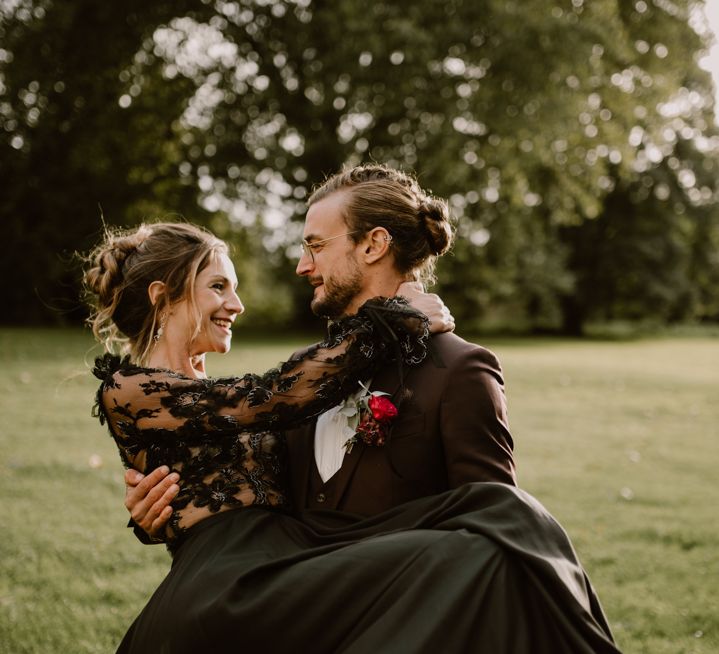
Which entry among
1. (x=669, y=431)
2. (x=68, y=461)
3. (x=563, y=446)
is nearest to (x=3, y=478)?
(x=68, y=461)

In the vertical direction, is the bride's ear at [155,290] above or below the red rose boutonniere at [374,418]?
above

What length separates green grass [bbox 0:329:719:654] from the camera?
499 cm

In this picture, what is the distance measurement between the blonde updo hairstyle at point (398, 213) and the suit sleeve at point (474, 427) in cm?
80

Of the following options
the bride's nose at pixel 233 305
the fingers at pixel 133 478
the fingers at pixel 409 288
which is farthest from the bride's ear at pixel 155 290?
the fingers at pixel 409 288

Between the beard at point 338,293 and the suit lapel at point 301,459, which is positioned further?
the beard at point 338,293

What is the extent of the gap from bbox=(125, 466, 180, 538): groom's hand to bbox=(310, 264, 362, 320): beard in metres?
1.03

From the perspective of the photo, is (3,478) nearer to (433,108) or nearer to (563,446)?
(563,446)

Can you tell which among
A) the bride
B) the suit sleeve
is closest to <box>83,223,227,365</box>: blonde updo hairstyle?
the bride

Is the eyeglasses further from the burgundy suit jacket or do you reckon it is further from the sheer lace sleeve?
the burgundy suit jacket

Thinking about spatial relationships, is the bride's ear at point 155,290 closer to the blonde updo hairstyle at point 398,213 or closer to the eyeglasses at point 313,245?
the eyeglasses at point 313,245

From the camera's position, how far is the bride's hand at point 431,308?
10.2 ft

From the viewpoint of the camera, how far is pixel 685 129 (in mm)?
38344

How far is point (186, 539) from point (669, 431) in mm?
10940

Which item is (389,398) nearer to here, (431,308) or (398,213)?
(431,308)
